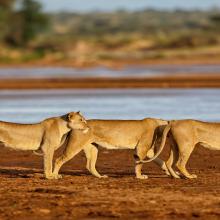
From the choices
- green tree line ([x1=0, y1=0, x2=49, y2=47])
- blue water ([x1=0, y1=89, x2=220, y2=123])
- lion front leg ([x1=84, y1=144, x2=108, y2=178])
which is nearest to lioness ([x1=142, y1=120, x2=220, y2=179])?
lion front leg ([x1=84, y1=144, x2=108, y2=178])

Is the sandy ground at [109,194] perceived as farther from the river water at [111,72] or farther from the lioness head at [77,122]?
the river water at [111,72]

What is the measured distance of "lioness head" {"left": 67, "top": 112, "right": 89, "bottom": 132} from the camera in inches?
563

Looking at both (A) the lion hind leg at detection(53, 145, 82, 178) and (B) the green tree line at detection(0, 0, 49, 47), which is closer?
(A) the lion hind leg at detection(53, 145, 82, 178)

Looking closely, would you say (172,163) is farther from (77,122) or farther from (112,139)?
(77,122)

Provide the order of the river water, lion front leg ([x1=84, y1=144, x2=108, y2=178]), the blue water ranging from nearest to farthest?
lion front leg ([x1=84, y1=144, x2=108, y2=178]) < the blue water < the river water

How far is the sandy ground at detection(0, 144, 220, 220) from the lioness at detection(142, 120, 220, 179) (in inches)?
12.4

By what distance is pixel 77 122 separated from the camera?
14.3 m

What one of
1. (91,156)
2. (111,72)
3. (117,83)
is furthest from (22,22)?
(91,156)

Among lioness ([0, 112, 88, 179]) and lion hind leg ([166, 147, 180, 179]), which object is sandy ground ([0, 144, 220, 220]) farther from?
lioness ([0, 112, 88, 179])

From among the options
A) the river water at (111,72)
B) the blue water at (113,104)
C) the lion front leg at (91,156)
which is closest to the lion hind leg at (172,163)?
the lion front leg at (91,156)

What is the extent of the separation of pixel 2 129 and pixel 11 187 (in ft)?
4.69

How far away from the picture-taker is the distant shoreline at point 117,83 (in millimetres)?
38094

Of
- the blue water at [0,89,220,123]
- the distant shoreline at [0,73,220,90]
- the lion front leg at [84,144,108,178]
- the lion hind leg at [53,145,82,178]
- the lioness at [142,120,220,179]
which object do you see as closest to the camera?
the lioness at [142,120,220,179]

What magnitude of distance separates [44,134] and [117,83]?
82.5 feet
